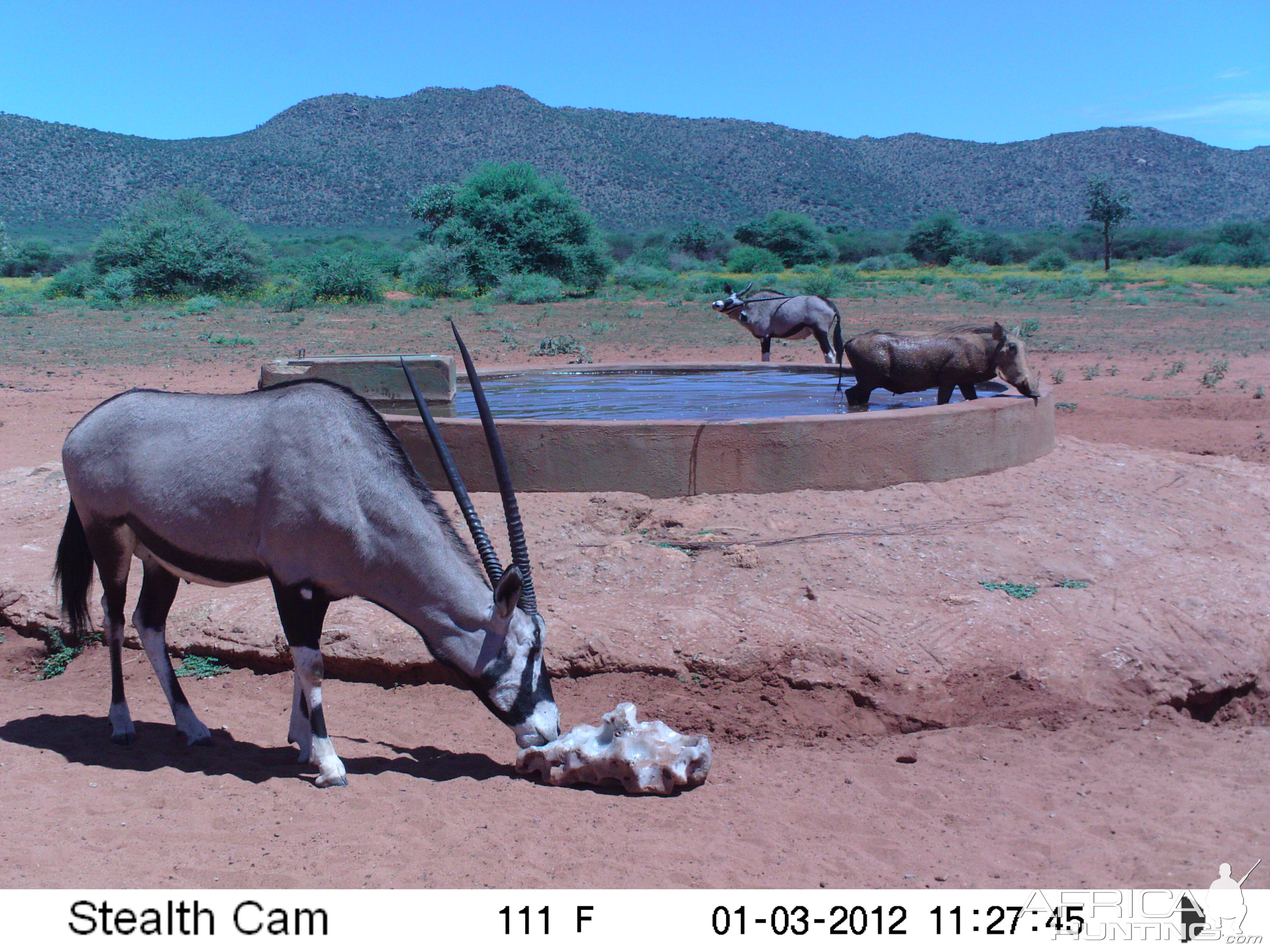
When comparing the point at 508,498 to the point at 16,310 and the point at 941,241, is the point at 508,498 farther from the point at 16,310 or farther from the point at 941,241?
the point at 941,241

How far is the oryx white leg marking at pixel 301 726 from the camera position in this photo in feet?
13.4

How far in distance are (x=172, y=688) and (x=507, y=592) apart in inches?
68.1

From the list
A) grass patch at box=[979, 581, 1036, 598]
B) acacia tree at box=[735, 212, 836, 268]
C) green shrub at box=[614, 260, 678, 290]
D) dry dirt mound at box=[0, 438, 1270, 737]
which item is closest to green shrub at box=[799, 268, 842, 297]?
green shrub at box=[614, 260, 678, 290]

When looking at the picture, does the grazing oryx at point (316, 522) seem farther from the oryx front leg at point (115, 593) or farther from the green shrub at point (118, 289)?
the green shrub at point (118, 289)

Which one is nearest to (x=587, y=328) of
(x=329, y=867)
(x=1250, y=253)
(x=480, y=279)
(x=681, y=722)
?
(x=480, y=279)

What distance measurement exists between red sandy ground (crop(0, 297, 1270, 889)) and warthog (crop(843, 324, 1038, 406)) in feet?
3.06

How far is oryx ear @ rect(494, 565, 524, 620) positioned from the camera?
3.52 meters

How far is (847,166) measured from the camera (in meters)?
86.8

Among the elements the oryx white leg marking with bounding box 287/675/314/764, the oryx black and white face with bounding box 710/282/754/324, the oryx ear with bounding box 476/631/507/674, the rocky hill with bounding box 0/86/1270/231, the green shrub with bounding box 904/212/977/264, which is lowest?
the oryx white leg marking with bounding box 287/675/314/764

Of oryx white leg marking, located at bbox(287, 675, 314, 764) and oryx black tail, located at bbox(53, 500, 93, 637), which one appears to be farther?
oryx black tail, located at bbox(53, 500, 93, 637)

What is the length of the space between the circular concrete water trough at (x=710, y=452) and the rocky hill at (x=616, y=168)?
6964 cm

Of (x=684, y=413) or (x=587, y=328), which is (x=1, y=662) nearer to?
(x=684, y=413)

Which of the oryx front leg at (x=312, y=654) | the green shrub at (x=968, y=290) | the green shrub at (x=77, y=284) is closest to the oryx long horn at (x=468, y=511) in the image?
the oryx front leg at (x=312, y=654)

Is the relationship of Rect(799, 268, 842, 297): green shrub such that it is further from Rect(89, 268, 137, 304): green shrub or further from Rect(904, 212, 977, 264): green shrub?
Rect(89, 268, 137, 304): green shrub
